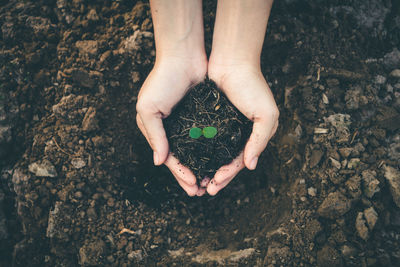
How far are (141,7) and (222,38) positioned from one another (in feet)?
2.68

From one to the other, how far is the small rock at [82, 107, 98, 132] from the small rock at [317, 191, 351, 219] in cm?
213

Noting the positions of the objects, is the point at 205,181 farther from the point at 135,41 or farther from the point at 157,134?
the point at 135,41

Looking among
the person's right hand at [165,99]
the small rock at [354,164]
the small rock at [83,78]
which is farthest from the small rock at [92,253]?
the small rock at [354,164]

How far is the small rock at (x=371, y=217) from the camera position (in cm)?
257

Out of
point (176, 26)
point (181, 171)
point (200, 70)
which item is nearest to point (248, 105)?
point (200, 70)

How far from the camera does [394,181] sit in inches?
103

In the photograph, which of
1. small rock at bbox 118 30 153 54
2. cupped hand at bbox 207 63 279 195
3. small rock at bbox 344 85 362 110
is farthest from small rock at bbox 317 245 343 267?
small rock at bbox 118 30 153 54

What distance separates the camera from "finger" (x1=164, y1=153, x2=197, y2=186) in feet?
7.96

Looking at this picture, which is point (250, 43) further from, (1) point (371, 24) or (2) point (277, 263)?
(2) point (277, 263)

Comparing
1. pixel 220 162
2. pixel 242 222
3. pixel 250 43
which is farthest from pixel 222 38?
pixel 242 222

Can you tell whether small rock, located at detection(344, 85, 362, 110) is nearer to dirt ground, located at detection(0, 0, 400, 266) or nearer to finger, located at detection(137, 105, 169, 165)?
dirt ground, located at detection(0, 0, 400, 266)

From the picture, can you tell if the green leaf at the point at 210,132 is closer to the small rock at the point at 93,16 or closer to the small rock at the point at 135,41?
the small rock at the point at 135,41

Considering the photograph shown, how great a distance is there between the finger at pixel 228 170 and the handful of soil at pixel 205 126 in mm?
41

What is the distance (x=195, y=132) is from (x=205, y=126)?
16 centimetres
